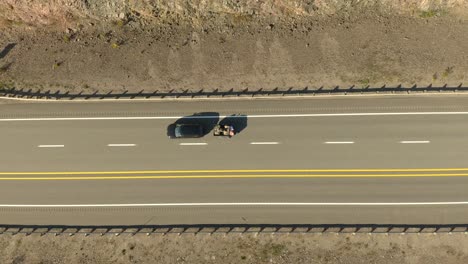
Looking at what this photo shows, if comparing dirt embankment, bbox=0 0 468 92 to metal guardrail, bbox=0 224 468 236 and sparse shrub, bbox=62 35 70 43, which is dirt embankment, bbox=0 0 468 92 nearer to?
sparse shrub, bbox=62 35 70 43

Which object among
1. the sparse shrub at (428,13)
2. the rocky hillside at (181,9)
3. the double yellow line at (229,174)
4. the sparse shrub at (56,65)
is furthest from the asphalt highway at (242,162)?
the rocky hillside at (181,9)

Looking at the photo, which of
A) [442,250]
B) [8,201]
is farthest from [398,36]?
[8,201]

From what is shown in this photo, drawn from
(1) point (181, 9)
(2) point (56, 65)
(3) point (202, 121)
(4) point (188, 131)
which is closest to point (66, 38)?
(2) point (56, 65)

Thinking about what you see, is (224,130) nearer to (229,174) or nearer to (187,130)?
(187,130)

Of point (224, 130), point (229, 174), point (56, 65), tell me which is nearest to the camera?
point (224, 130)

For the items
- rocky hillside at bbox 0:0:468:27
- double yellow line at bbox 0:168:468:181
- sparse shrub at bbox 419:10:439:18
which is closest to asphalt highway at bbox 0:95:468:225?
double yellow line at bbox 0:168:468:181

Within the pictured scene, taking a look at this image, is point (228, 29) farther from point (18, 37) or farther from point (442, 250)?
point (442, 250)

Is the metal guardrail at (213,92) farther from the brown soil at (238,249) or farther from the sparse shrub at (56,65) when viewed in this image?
the brown soil at (238,249)
